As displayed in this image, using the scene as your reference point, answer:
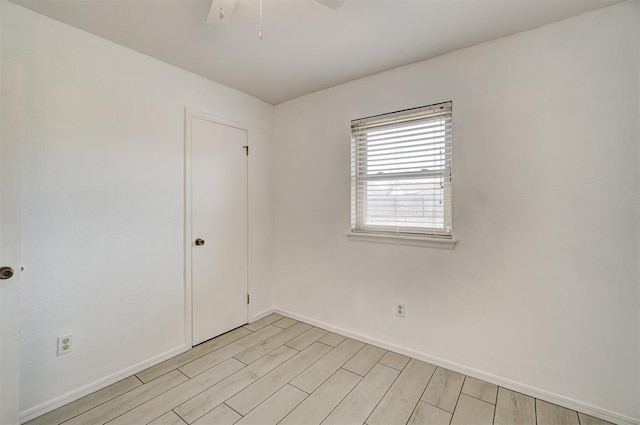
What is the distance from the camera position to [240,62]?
7.69 feet

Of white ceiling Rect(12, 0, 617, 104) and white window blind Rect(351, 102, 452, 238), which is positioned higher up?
white ceiling Rect(12, 0, 617, 104)

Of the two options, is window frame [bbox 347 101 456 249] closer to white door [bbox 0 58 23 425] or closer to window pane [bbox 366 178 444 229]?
window pane [bbox 366 178 444 229]

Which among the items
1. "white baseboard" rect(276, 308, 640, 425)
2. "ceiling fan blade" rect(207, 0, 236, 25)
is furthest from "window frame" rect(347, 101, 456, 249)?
"ceiling fan blade" rect(207, 0, 236, 25)

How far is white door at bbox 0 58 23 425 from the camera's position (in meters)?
1.56

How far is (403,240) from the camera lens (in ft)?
7.93

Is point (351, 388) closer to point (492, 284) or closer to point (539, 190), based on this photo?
point (492, 284)

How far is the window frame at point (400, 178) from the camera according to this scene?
223 cm

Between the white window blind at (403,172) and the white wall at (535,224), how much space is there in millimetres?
109

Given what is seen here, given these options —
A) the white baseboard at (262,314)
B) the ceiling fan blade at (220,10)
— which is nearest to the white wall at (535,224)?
the white baseboard at (262,314)

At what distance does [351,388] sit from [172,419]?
1.14 meters

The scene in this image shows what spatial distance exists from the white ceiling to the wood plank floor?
2447 millimetres

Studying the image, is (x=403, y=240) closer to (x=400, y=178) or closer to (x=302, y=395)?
(x=400, y=178)

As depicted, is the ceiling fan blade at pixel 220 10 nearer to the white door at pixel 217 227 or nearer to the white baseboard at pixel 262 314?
the white door at pixel 217 227

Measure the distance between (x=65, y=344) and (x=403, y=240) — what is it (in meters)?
2.52
